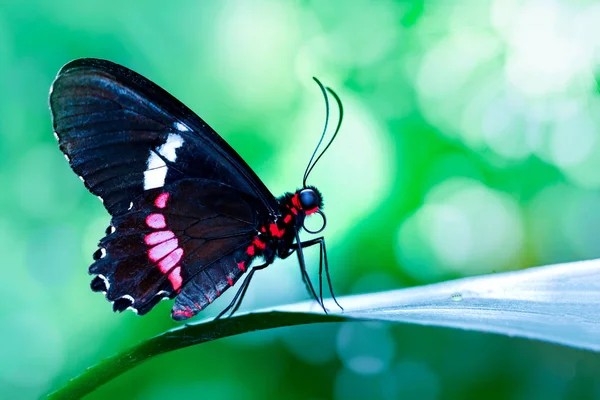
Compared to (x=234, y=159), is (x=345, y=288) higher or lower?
lower

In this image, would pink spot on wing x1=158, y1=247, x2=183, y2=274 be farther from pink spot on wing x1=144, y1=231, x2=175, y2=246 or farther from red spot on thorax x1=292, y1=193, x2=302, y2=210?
red spot on thorax x1=292, y1=193, x2=302, y2=210

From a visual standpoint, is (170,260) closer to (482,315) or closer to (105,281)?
(105,281)

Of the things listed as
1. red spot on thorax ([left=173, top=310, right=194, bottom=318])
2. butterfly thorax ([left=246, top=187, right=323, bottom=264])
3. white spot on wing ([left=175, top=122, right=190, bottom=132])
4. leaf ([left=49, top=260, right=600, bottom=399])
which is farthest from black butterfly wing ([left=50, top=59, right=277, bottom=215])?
leaf ([left=49, top=260, right=600, bottom=399])

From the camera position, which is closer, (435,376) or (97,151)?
(97,151)

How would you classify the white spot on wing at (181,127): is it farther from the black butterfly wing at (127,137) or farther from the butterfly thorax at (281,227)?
the butterfly thorax at (281,227)

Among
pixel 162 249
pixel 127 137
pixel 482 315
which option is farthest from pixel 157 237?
pixel 482 315

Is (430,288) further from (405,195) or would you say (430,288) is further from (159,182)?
(405,195)

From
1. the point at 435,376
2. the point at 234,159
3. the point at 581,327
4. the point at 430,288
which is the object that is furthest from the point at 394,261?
the point at 581,327

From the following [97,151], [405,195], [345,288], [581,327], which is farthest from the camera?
[405,195]
